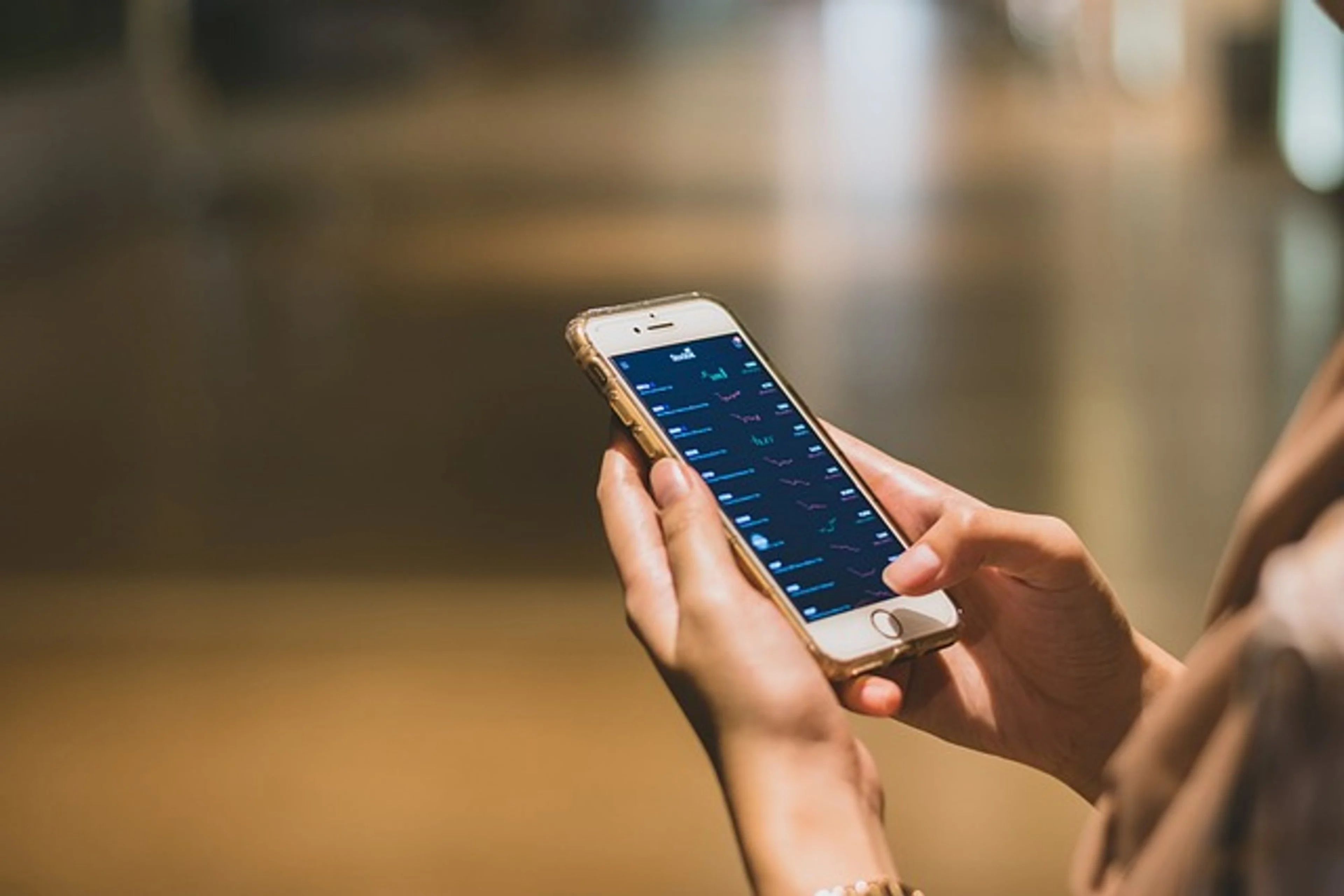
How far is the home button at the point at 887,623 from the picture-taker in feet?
4.05

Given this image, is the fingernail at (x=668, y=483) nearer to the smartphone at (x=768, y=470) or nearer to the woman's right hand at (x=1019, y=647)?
the smartphone at (x=768, y=470)

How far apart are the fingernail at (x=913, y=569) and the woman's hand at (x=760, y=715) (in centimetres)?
10

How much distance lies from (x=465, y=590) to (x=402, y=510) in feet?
1.90

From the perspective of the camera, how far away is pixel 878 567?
1.29 metres

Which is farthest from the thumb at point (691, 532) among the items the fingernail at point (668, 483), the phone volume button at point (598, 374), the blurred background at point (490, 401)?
the blurred background at point (490, 401)

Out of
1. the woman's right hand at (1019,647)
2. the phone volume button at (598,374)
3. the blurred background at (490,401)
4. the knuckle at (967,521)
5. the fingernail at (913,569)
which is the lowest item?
the blurred background at (490,401)

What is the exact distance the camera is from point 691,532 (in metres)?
1.14

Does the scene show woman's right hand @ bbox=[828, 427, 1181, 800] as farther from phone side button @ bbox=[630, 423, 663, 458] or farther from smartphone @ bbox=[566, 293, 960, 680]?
phone side button @ bbox=[630, 423, 663, 458]

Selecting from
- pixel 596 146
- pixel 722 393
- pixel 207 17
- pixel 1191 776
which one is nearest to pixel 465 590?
pixel 722 393

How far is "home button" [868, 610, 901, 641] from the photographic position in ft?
4.05

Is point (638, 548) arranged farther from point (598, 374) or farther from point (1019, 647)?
point (1019, 647)

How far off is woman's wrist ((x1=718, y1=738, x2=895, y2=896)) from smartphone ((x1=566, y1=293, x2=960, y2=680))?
4.5 inches

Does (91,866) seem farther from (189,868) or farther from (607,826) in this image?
(607,826)

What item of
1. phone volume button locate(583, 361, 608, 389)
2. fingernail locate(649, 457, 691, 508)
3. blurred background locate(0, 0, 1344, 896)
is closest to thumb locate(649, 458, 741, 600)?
fingernail locate(649, 457, 691, 508)
